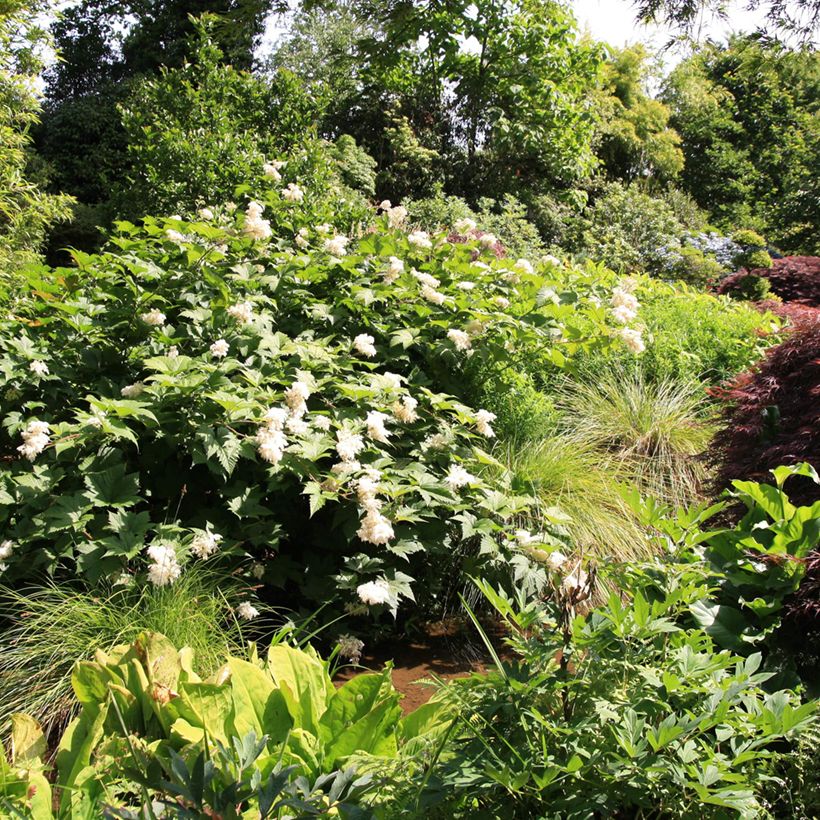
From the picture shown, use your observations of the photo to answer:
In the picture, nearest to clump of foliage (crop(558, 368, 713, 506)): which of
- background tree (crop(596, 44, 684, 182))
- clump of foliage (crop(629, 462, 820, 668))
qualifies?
clump of foliage (crop(629, 462, 820, 668))

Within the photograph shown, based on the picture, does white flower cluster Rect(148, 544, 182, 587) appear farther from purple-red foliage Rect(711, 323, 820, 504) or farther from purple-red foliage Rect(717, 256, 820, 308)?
purple-red foliage Rect(717, 256, 820, 308)

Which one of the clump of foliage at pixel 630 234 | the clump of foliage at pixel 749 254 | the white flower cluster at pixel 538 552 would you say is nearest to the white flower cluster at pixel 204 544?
the white flower cluster at pixel 538 552

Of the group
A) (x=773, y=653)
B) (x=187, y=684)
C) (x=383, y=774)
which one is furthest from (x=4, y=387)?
(x=773, y=653)

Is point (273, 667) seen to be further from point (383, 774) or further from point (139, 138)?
point (139, 138)

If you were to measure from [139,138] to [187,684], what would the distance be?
7.00 metres

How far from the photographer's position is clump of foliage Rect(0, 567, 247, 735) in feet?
8.71

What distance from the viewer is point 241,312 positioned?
351 centimetres

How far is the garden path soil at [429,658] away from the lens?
10.7 ft

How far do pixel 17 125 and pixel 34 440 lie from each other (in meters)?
7.18

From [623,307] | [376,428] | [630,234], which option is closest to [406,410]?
[376,428]

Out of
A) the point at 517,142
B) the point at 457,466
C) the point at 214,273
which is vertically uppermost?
the point at 517,142

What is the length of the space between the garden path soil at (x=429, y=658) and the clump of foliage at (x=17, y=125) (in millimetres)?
5958

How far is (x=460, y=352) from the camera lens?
4.11 metres

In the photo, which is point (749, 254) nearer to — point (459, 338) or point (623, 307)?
point (623, 307)
